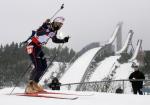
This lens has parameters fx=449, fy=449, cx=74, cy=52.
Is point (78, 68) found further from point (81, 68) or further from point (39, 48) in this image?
point (39, 48)

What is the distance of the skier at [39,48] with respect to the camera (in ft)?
33.4

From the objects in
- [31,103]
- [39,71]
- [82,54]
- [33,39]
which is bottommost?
[31,103]

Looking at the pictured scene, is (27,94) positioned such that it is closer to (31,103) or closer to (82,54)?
(31,103)

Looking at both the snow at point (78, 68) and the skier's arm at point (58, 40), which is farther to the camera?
the snow at point (78, 68)

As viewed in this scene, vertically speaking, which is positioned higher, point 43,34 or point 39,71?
point 43,34

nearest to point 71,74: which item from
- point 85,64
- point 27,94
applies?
point 85,64

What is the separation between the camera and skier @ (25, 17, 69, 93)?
1018 centimetres

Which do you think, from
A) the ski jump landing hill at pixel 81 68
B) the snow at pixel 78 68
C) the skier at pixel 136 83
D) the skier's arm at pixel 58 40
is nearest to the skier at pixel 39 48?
the skier's arm at pixel 58 40

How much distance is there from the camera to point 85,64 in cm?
5469

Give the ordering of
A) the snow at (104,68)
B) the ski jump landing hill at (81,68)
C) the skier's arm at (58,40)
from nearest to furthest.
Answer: the skier's arm at (58,40) < the ski jump landing hill at (81,68) < the snow at (104,68)

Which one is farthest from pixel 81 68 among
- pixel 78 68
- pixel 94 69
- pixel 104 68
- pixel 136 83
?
pixel 136 83

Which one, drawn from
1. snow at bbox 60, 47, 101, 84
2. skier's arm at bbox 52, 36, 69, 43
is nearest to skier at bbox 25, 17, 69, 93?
skier's arm at bbox 52, 36, 69, 43

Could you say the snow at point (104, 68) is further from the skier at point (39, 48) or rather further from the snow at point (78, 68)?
the skier at point (39, 48)

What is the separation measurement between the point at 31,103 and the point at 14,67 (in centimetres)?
7170
